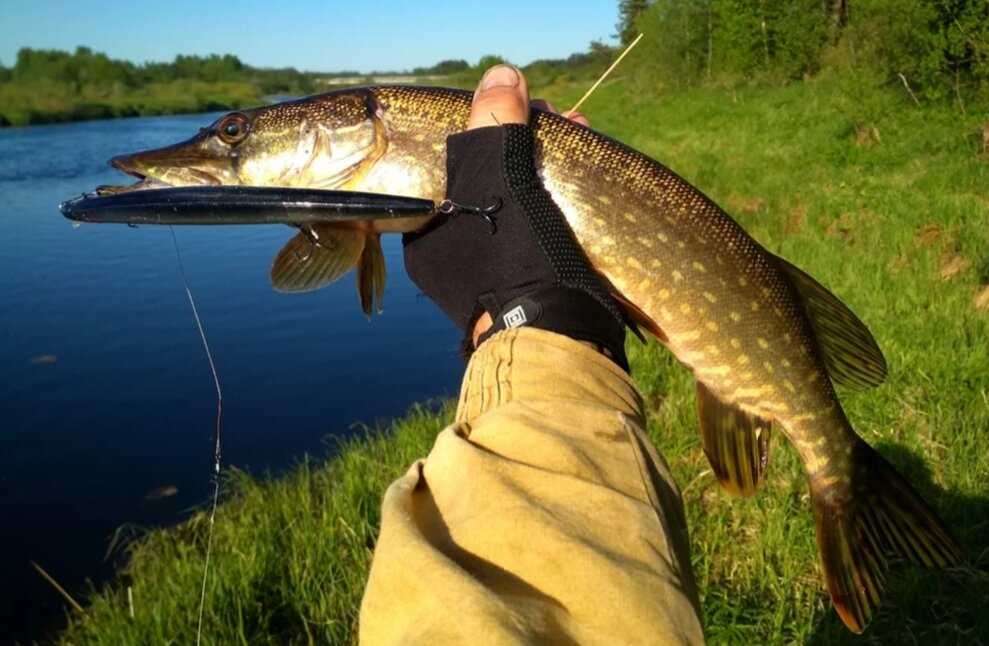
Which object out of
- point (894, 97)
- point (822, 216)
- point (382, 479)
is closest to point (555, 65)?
point (894, 97)

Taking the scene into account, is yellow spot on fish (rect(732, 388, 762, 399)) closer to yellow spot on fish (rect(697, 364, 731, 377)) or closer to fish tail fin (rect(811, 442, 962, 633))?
yellow spot on fish (rect(697, 364, 731, 377))

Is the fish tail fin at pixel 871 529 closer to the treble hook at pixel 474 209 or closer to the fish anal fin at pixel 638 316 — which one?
the fish anal fin at pixel 638 316

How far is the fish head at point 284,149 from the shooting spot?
223cm

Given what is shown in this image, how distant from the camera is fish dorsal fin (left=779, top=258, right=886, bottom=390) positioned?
2.30 m

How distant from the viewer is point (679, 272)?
2.18m

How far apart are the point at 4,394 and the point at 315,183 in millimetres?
5361

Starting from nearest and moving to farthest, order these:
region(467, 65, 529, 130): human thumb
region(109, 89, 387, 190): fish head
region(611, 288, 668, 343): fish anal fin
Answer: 1. region(467, 65, 529, 130): human thumb
2. region(611, 288, 668, 343): fish anal fin
3. region(109, 89, 387, 190): fish head

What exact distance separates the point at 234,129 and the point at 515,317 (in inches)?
46.3

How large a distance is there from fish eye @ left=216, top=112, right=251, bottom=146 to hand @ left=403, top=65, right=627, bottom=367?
2.08ft

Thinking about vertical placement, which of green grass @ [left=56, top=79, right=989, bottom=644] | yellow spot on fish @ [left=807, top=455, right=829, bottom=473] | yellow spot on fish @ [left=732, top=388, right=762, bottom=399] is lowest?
green grass @ [left=56, top=79, right=989, bottom=644]

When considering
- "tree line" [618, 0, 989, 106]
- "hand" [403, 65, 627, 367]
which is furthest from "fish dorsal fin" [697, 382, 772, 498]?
"tree line" [618, 0, 989, 106]

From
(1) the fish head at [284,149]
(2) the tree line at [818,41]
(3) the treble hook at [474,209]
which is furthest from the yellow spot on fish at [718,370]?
(2) the tree line at [818,41]

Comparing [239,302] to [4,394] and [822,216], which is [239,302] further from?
[822,216]

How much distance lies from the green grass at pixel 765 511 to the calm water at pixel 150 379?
650mm
